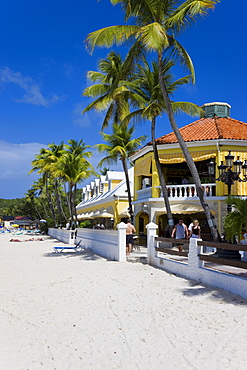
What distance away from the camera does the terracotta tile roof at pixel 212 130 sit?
2034cm

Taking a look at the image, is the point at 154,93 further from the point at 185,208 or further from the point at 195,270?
the point at 195,270

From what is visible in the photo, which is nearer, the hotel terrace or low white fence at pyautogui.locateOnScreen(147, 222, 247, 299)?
low white fence at pyautogui.locateOnScreen(147, 222, 247, 299)

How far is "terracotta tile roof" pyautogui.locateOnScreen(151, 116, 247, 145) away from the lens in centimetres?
2034

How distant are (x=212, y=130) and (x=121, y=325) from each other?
668 inches

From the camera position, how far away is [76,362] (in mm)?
4676

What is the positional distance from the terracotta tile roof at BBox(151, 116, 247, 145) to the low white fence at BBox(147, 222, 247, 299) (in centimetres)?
841

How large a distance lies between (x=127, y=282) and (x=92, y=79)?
48.2 ft

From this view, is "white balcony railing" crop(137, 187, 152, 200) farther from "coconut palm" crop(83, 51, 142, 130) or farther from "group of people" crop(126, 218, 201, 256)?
"group of people" crop(126, 218, 201, 256)

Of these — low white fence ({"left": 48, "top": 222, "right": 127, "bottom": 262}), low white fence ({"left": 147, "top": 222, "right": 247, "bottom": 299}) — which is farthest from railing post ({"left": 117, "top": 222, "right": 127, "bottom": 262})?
low white fence ({"left": 147, "top": 222, "right": 247, "bottom": 299})

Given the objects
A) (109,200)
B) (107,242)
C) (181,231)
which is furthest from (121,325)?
(109,200)

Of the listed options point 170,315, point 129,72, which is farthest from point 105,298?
point 129,72

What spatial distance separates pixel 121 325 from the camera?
20.3ft

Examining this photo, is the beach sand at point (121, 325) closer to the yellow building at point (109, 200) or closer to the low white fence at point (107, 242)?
the low white fence at point (107, 242)

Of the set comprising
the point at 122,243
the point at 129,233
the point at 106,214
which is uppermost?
the point at 106,214
